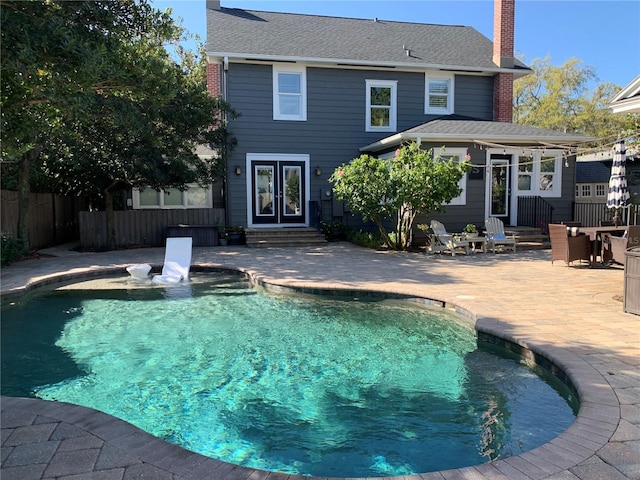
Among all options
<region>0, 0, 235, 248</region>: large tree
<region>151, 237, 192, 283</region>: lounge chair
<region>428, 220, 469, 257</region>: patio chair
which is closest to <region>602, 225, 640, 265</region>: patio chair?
<region>428, 220, 469, 257</region>: patio chair

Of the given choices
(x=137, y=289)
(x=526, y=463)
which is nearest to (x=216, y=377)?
(x=526, y=463)

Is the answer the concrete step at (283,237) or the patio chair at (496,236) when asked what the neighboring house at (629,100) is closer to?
the patio chair at (496,236)

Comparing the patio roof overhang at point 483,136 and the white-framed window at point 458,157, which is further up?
the patio roof overhang at point 483,136

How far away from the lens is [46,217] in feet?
46.8

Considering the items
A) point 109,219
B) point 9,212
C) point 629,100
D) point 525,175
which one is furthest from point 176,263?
point 525,175

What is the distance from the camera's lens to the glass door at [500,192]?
1504cm

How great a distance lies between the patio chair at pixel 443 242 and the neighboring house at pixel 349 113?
1834 mm

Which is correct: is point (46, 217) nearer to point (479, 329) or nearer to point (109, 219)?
point (109, 219)

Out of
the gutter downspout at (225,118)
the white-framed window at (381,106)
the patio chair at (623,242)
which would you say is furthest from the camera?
the white-framed window at (381,106)

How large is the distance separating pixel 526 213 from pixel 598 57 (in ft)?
87.3

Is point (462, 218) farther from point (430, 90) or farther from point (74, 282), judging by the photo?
point (74, 282)

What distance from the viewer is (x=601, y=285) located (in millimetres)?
7918

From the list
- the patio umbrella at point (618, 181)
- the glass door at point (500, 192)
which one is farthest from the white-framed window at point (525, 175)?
the patio umbrella at point (618, 181)

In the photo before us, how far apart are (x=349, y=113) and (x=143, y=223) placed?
774cm
